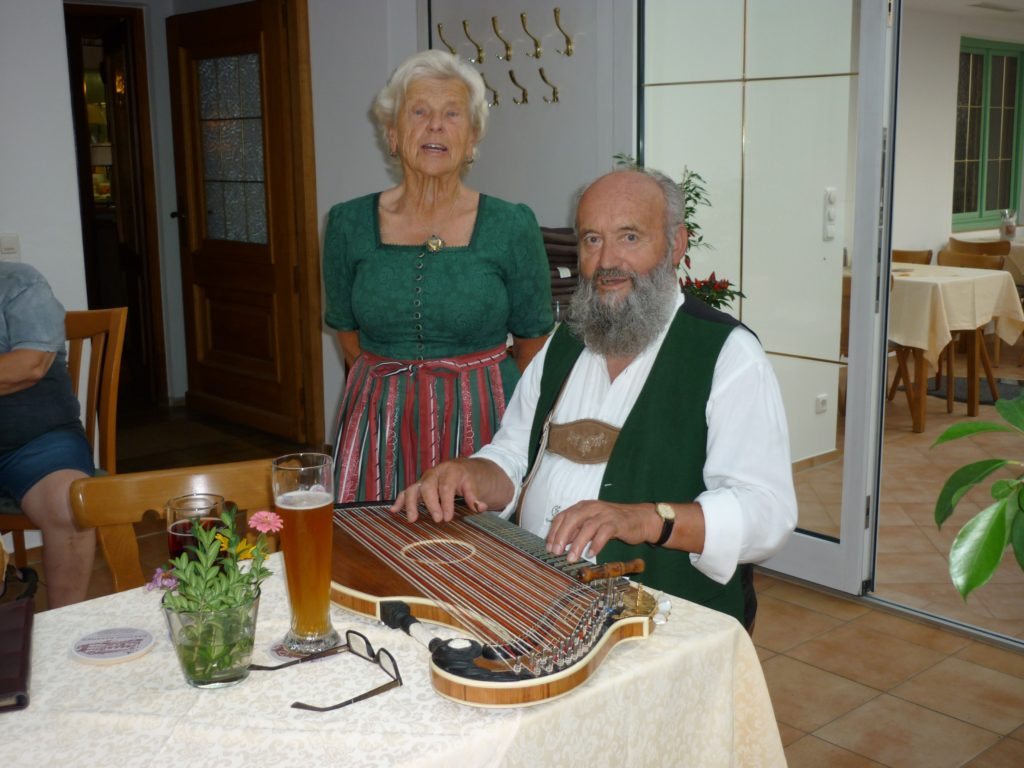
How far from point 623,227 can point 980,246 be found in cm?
458

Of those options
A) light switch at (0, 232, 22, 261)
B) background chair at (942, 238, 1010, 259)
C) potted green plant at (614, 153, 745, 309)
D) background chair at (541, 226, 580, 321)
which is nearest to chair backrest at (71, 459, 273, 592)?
background chair at (541, 226, 580, 321)

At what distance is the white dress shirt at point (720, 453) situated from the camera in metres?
1.54

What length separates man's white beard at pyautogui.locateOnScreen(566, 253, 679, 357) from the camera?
179cm

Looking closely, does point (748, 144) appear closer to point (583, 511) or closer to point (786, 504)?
point (786, 504)

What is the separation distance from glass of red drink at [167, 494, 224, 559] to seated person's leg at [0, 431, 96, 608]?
1583mm

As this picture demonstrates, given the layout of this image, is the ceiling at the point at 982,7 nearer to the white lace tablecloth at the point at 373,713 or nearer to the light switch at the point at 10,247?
the light switch at the point at 10,247

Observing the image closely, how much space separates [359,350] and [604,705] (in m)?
1.79

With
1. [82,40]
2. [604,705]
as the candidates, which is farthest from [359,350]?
[82,40]

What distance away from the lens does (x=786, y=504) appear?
62.8 inches

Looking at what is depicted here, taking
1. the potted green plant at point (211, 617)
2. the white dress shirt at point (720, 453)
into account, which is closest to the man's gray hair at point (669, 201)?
the white dress shirt at point (720, 453)

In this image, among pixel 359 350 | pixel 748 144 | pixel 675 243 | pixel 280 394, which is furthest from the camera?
pixel 280 394

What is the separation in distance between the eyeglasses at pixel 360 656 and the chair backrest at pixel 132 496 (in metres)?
0.50

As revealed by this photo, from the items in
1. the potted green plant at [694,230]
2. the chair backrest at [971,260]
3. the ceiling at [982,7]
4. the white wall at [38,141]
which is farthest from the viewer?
the chair backrest at [971,260]

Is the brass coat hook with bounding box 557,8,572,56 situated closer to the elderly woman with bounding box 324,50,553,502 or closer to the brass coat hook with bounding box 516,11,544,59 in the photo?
the brass coat hook with bounding box 516,11,544,59
